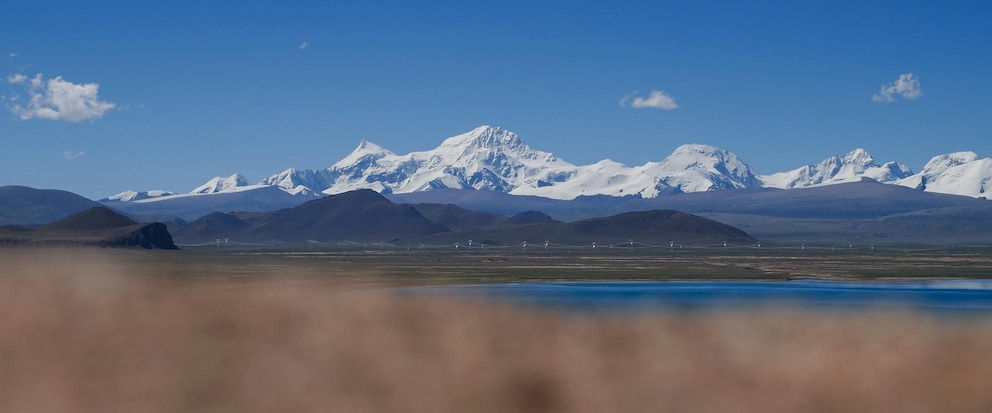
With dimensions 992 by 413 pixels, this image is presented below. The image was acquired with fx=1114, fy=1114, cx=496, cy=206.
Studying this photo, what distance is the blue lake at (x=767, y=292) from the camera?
59.6m

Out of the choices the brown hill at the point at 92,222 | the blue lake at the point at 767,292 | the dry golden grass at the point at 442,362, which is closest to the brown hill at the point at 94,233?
the brown hill at the point at 92,222

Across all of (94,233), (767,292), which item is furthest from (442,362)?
(94,233)

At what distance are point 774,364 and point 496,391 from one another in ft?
11.9

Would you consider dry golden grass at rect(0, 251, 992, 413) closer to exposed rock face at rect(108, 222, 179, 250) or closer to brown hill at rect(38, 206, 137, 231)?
exposed rock face at rect(108, 222, 179, 250)

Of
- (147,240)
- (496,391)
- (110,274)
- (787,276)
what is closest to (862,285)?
(787,276)

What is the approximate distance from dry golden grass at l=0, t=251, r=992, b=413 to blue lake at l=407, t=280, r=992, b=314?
40.3 metres

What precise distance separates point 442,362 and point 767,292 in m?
63.5

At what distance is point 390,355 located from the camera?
14492 millimetres

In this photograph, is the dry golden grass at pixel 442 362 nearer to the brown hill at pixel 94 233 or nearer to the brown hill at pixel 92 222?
the brown hill at pixel 94 233

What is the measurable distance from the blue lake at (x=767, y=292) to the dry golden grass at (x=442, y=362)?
40.3 m

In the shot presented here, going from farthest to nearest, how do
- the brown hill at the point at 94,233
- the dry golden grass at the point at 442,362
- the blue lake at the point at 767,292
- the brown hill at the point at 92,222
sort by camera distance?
the brown hill at the point at 92,222, the brown hill at the point at 94,233, the blue lake at the point at 767,292, the dry golden grass at the point at 442,362

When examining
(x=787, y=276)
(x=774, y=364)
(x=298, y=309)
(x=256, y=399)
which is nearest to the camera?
(x=256, y=399)

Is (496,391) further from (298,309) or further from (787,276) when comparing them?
(787,276)

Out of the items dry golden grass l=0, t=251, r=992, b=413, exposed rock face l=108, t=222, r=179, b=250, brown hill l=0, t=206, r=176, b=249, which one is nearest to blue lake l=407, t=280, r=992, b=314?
dry golden grass l=0, t=251, r=992, b=413
